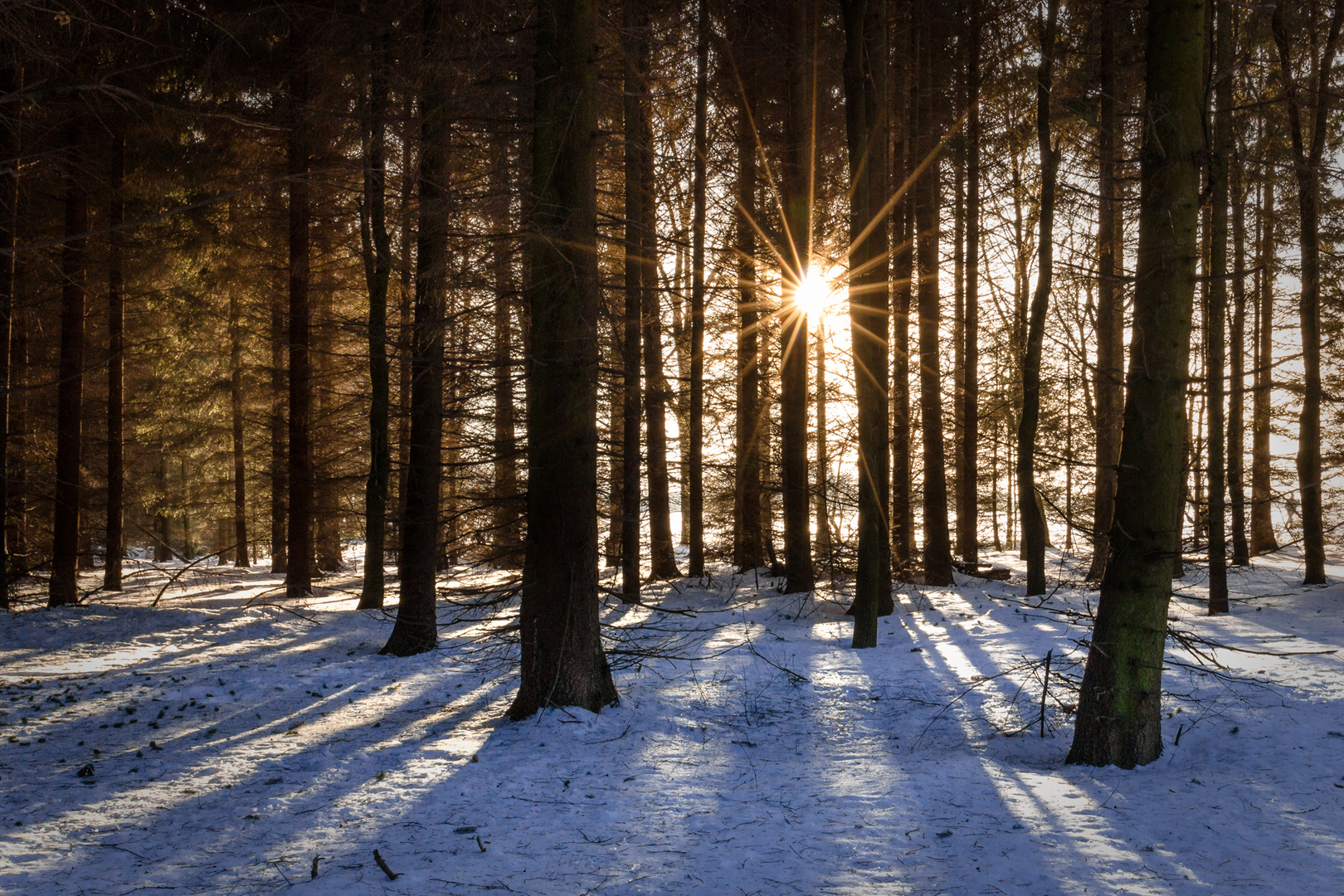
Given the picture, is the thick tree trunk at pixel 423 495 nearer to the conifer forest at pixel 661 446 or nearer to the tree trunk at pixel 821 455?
the conifer forest at pixel 661 446

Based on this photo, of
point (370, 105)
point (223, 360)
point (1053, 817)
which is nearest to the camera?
point (1053, 817)

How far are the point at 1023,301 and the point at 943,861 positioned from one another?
16.2 metres

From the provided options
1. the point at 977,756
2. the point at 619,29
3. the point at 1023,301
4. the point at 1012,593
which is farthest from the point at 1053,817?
the point at 1023,301

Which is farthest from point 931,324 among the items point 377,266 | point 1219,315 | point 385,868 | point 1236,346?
point 385,868

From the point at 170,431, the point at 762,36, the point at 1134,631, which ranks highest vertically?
the point at 762,36

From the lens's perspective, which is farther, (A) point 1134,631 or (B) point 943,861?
(A) point 1134,631

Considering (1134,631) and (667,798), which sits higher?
(1134,631)

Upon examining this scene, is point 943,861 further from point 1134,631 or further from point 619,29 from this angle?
point 619,29

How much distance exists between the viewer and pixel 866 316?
947 centimetres

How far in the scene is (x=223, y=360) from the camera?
70.2ft

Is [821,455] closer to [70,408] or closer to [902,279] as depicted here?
[902,279]

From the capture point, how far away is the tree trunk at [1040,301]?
12.0 meters

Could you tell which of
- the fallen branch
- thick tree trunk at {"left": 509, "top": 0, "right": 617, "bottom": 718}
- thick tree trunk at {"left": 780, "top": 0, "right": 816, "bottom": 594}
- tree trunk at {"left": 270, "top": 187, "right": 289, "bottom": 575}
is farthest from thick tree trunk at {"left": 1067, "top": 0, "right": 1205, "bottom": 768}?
tree trunk at {"left": 270, "top": 187, "right": 289, "bottom": 575}

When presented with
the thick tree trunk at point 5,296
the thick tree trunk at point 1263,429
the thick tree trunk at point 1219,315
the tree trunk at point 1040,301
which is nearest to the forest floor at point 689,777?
the thick tree trunk at point 1219,315
